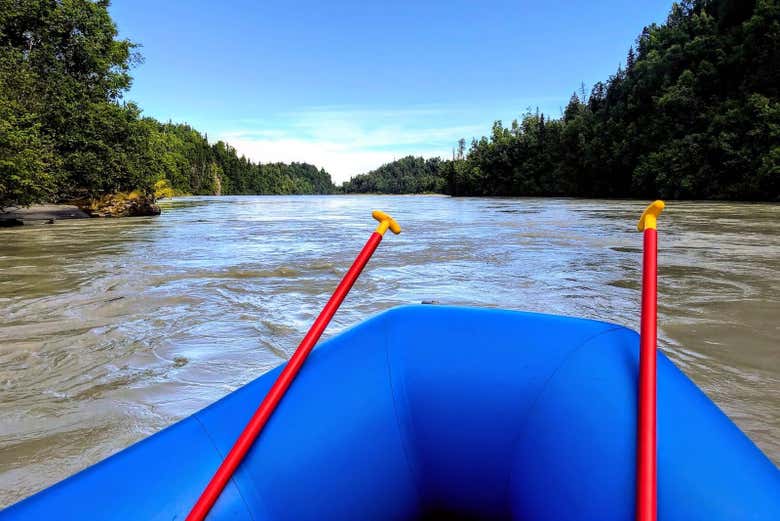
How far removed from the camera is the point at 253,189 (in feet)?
388

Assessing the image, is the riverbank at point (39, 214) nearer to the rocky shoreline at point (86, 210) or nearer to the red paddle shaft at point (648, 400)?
the rocky shoreline at point (86, 210)

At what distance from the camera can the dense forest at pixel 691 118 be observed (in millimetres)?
25641

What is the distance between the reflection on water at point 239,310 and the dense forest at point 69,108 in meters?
6.46

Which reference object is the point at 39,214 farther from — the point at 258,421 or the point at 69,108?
the point at 258,421

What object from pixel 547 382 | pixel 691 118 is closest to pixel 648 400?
pixel 547 382

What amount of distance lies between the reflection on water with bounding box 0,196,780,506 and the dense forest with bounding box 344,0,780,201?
21.8 meters

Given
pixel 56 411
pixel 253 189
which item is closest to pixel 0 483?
pixel 56 411

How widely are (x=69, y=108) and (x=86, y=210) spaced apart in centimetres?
389

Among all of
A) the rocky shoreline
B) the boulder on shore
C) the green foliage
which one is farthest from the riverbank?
the green foliage

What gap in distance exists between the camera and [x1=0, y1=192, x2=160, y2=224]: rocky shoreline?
15.5m

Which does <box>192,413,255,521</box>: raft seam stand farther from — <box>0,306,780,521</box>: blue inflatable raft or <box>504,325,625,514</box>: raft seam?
<box>504,325,625,514</box>: raft seam

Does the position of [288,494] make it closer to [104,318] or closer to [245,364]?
[245,364]

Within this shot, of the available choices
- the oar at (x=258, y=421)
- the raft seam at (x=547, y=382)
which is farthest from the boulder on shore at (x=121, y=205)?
the raft seam at (x=547, y=382)

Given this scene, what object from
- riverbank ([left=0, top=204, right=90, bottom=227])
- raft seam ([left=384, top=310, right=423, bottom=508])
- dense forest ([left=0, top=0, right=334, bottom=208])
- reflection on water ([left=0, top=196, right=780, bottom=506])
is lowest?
reflection on water ([left=0, top=196, right=780, bottom=506])
